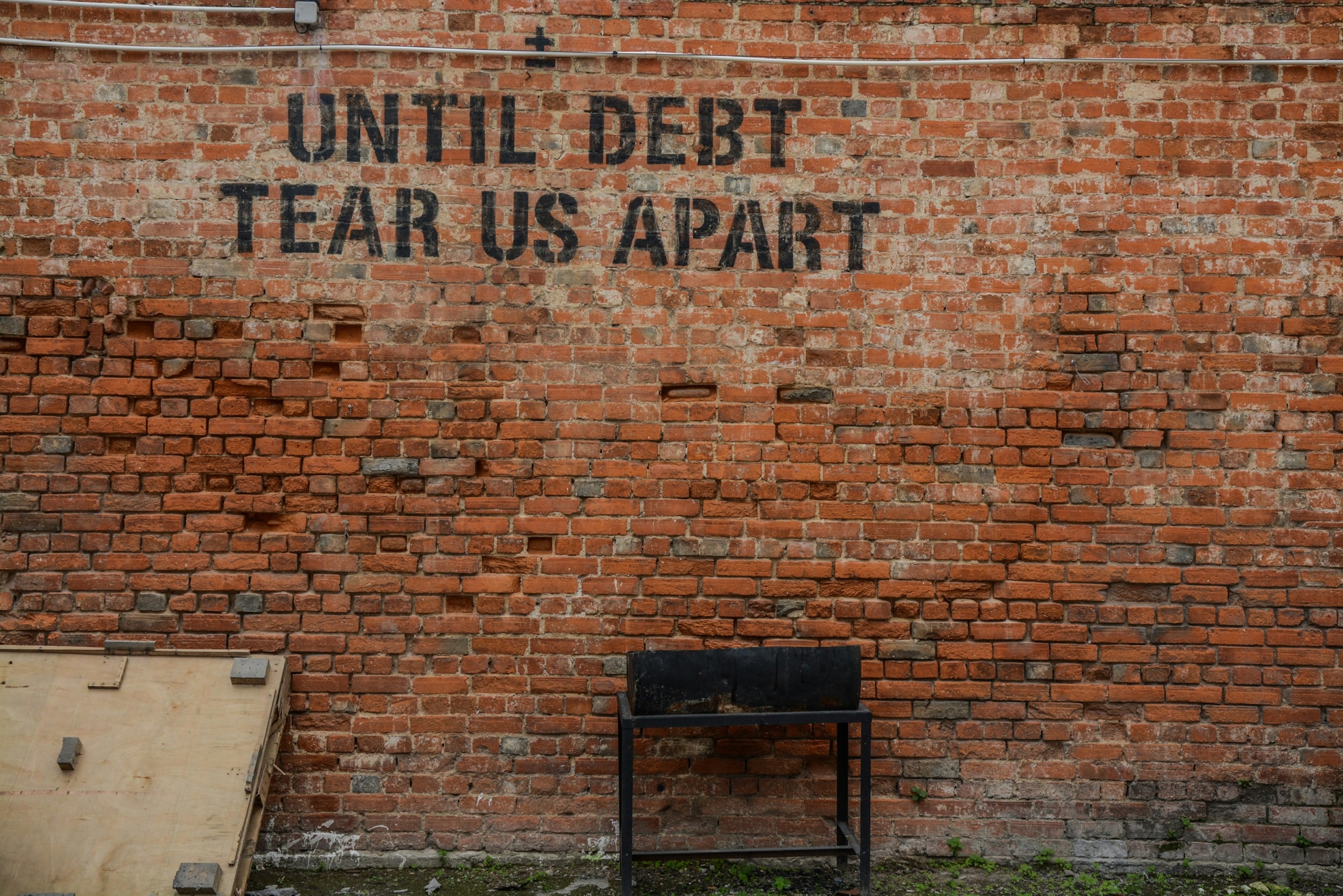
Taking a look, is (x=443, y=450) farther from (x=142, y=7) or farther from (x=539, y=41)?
(x=142, y=7)

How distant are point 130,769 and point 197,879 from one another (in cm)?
57

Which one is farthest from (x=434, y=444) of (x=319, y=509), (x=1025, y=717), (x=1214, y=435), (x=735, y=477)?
(x=1214, y=435)

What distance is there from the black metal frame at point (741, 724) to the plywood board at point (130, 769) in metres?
1.50

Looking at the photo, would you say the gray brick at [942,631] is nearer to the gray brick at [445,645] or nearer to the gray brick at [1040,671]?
the gray brick at [1040,671]

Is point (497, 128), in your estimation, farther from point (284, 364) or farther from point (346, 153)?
point (284, 364)

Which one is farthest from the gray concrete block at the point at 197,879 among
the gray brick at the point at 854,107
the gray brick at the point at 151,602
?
the gray brick at the point at 854,107

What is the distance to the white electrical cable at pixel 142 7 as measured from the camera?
3902 millimetres

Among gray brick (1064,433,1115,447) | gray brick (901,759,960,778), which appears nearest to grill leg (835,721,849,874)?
gray brick (901,759,960,778)

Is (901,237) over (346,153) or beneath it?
beneath

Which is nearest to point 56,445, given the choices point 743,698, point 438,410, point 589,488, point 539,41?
point 438,410

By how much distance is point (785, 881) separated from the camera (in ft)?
12.7

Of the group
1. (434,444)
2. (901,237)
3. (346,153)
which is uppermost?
(346,153)

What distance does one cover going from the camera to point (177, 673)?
3.81 m

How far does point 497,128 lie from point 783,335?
1597 millimetres
